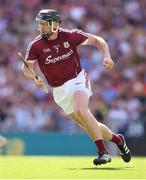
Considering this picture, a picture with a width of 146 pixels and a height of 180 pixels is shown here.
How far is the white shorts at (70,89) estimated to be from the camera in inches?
451

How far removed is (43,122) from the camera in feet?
64.3

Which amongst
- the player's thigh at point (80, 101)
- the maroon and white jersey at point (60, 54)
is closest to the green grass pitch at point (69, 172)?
the player's thigh at point (80, 101)

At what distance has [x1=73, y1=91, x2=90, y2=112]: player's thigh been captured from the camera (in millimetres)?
11180

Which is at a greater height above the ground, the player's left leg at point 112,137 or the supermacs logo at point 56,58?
the supermacs logo at point 56,58

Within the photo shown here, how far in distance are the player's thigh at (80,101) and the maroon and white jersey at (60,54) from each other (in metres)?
0.39

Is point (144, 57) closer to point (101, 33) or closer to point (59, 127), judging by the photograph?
point (101, 33)

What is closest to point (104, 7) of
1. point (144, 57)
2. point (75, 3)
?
point (75, 3)

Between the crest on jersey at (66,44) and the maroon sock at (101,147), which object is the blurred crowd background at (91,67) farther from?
the maroon sock at (101,147)

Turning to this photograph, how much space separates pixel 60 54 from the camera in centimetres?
1162

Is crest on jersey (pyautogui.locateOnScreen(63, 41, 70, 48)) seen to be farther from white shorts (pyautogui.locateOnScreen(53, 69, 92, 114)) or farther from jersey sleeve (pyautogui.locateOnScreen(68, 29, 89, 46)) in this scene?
white shorts (pyautogui.locateOnScreen(53, 69, 92, 114))

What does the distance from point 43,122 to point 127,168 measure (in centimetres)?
834

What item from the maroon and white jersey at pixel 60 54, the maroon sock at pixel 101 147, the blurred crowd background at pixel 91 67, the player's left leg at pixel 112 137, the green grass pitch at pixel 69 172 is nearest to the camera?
the green grass pitch at pixel 69 172

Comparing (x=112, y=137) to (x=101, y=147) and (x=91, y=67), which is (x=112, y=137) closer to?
(x=101, y=147)

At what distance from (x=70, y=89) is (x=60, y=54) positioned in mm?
565
